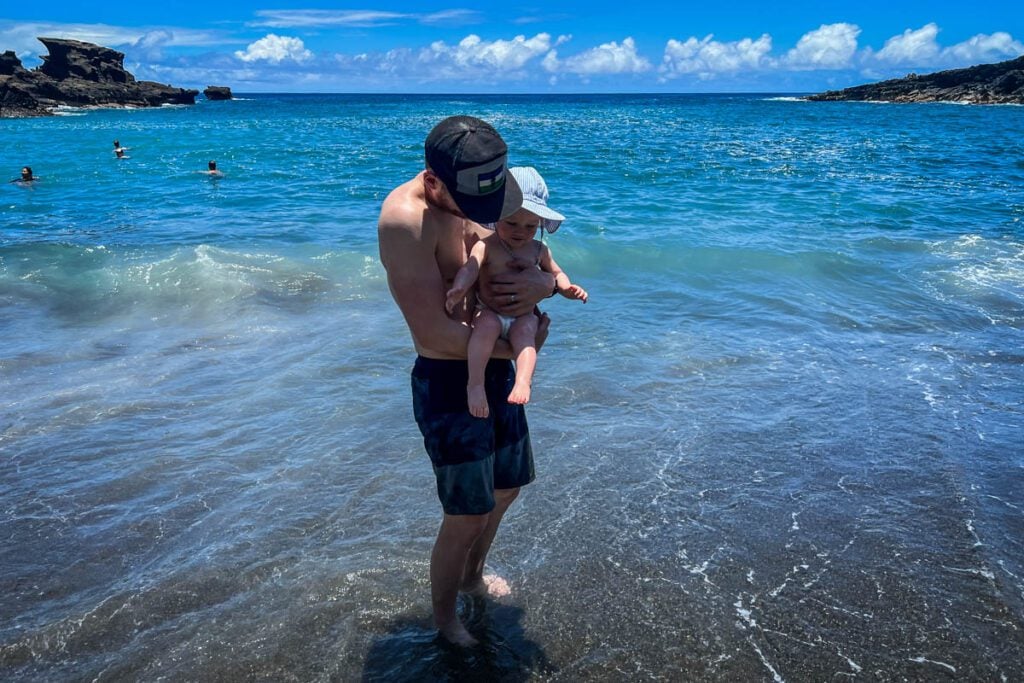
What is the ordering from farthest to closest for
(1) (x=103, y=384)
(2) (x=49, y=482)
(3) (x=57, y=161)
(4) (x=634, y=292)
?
(3) (x=57, y=161) → (4) (x=634, y=292) → (1) (x=103, y=384) → (2) (x=49, y=482)

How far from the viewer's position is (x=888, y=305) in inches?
362

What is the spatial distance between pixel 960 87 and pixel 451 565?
103m

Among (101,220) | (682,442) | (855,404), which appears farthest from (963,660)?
(101,220)

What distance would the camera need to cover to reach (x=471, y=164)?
2.70m

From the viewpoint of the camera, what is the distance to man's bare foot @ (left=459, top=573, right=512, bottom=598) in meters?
3.79

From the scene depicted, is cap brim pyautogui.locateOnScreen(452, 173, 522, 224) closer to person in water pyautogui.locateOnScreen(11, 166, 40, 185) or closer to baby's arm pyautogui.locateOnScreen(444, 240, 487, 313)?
baby's arm pyautogui.locateOnScreen(444, 240, 487, 313)

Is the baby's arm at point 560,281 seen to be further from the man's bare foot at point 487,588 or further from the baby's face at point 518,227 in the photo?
the man's bare foot at point 487,588

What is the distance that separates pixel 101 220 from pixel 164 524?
13.5m

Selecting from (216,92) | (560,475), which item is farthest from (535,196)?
(216,92)

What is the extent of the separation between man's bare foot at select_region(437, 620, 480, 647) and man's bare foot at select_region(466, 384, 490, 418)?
1.11m

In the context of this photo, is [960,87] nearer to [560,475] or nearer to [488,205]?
[560,475]

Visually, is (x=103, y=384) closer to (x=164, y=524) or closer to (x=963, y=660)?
(x=164, y=524)

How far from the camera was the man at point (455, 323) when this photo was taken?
9.07 feet

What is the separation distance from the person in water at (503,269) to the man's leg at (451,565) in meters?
0.56
